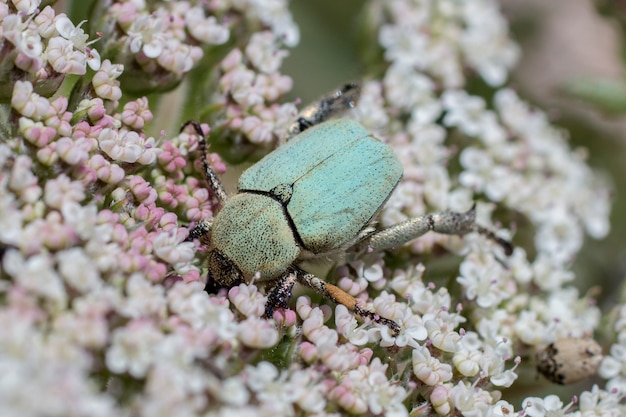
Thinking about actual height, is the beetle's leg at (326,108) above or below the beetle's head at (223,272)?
above

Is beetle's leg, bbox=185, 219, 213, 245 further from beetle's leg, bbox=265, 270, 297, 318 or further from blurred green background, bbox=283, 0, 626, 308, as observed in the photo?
blurred green background, bbox=283, 0, 626, 308

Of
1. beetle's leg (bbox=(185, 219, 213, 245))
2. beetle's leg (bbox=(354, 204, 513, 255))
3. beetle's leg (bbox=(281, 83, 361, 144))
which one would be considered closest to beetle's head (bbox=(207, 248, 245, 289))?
beetle's leg (bbox=(185, 219, 213, 245))

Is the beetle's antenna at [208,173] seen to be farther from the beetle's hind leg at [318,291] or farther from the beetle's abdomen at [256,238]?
the beetle's hind leg at [318,291]

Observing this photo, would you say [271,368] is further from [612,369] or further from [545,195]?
[545,195]

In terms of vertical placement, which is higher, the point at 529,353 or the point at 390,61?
the point at 390,61

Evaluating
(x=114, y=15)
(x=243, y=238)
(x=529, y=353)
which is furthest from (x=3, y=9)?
(x=529, y=353)

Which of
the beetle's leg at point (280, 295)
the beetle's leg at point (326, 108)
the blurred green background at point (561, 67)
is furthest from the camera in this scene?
the blurred green background at point (561, 67)

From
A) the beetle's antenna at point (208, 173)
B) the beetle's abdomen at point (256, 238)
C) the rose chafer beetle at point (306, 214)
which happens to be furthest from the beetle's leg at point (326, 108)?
the beetle's abdomen at point (256, 238)
